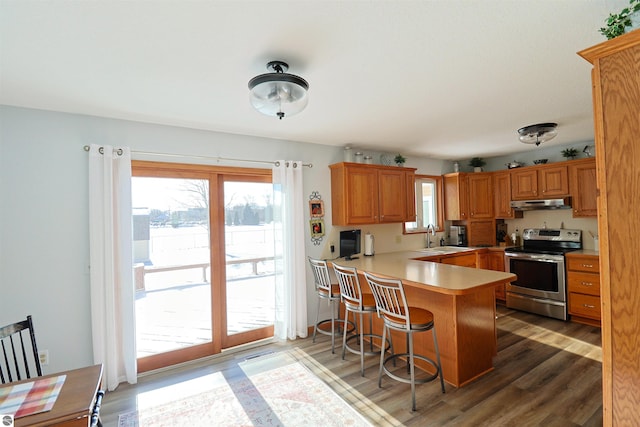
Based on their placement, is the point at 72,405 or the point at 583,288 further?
the point at 583,288

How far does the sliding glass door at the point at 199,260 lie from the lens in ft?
10.2

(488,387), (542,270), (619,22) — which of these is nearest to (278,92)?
(619,22)

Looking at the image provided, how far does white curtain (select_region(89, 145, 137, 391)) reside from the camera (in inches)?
106

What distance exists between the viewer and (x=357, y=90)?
237 cm

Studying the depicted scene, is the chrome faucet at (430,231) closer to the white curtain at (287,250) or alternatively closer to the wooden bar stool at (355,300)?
the wooden bar stool at (355,300)

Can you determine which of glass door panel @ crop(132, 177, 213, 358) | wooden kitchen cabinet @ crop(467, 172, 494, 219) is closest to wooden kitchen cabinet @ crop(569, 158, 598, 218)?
wooden kitchen cabinet @ crop(467, 172, 494, 219)

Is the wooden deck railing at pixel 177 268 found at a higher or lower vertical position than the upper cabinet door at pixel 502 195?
lower

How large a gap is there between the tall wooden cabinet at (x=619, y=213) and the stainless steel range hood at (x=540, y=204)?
3.89 metres

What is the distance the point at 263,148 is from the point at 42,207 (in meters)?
2.17

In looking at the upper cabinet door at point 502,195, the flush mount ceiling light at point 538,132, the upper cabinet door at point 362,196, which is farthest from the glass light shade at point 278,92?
the upper cabinet door at point 502,195

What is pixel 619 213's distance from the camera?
123 cm

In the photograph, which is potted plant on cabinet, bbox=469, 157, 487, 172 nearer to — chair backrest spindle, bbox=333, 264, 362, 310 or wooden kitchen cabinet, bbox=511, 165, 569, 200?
wooden kitchen cabinet, bbox=511, 165, 569, 200

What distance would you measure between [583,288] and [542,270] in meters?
0.48

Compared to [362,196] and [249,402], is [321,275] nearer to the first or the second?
[362,196]
